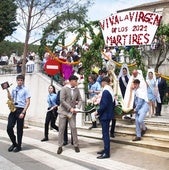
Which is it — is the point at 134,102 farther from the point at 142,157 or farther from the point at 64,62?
the point at 64,62

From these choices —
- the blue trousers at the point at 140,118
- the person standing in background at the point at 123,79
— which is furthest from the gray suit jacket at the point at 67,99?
the person standing in background at the point at 123,79

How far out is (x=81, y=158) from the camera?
421 inches

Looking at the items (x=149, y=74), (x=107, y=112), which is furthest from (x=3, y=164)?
(x=149, y=74)

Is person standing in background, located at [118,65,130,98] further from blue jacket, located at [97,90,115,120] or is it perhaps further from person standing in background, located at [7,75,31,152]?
person standing in background, located at [7,75,31,152]

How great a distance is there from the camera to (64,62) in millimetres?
17047

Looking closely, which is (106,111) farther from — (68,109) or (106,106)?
(68,109)

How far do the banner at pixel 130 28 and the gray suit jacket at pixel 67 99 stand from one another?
2718 mm

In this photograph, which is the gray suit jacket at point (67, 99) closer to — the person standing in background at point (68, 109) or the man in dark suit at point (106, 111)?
the person standing in background at point (68, 109)

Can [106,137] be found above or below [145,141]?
above

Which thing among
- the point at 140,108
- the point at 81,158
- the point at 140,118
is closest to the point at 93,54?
the point at 140,108

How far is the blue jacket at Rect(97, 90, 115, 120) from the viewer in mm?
10656

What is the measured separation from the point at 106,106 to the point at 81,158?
53.4 inches

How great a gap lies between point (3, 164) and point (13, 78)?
1479cm

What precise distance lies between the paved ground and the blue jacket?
1.00 m
